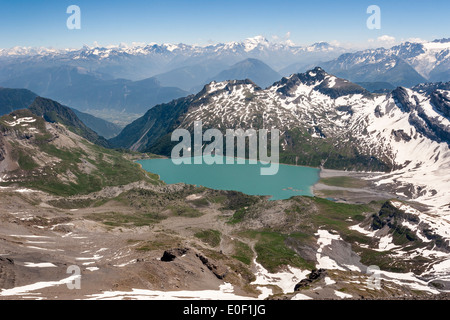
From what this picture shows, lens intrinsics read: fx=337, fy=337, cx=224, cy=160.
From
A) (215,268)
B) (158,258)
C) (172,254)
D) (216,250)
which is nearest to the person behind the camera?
(172,254)

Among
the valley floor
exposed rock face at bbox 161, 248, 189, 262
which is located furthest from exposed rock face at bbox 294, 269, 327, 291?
exposed rock face at bbox 161, 248, 189, 262

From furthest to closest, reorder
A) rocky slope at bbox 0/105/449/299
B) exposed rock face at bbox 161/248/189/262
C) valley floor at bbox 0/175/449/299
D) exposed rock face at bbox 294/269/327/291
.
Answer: exposed rock face at bbox 294/269/327/291 → exposed rock face at bbox 161/248/189/262 → rocky slope at bbox 0/105/449/299 → valley floor at bbox 0/175/449/299

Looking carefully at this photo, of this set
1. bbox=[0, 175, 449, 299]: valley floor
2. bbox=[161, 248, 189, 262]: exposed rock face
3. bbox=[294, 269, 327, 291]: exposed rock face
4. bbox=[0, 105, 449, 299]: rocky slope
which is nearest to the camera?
bbox=[0, 175, 449, 299]: valley floor

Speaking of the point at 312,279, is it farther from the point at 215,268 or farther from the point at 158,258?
the point at 158,258

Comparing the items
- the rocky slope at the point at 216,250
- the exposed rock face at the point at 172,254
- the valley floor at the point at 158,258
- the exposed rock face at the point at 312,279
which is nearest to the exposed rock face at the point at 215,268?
the valley floor at the point at 158,258

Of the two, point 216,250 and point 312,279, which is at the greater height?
point 312,279

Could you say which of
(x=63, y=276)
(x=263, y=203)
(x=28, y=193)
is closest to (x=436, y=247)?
(x=263, y=203)

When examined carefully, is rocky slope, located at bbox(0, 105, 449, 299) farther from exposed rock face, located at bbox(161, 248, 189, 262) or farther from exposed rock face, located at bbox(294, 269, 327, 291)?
exposed rock face, located at bbox(294, 269, 327, 291)

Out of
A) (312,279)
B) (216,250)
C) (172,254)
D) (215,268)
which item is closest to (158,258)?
(172,254)

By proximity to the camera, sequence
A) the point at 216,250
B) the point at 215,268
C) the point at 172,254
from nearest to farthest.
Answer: the point at 172,254
the point at 215,268
the point at 216,250

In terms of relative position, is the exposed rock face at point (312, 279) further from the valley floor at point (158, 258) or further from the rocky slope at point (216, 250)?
the valley floor at point (158, 258)

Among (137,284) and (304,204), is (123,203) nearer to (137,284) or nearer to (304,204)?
(304,204)

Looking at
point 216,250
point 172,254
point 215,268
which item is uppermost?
point 172,254
